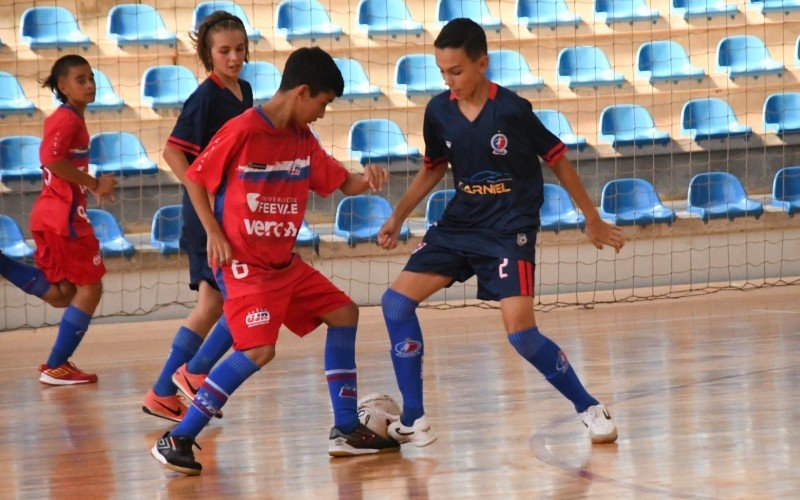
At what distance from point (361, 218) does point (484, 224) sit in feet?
15.2

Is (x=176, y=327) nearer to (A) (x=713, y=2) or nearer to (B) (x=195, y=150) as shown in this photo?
(B) (x=195, y=150)

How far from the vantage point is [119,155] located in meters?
8.59

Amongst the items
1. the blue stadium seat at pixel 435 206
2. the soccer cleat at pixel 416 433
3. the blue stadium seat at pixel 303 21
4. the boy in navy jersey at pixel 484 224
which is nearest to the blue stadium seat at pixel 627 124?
the blue stadium seat at pixel 435 206

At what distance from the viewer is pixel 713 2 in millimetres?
10375

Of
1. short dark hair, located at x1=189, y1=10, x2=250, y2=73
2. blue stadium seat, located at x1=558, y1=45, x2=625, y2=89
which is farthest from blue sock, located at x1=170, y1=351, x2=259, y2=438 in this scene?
blue stadium seat, located at x1=558, y1=45, x2=625, y2=89

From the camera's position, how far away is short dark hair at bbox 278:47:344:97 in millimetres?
3369

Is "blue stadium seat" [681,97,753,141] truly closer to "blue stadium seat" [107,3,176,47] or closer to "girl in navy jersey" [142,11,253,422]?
"blue stadium seat" [107,3,176,47]

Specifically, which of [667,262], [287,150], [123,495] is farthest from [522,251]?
[667,262]

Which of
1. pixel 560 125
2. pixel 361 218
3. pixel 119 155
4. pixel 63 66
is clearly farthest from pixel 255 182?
pixel 560 125

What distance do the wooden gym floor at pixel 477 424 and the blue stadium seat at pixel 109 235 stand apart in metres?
1.18

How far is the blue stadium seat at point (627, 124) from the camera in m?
9.08

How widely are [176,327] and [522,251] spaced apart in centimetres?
422

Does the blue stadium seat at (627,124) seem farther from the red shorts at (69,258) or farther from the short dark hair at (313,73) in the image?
the short dark hair at (313,73)

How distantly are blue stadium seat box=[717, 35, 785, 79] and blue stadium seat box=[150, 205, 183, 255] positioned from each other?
475 centimetres
